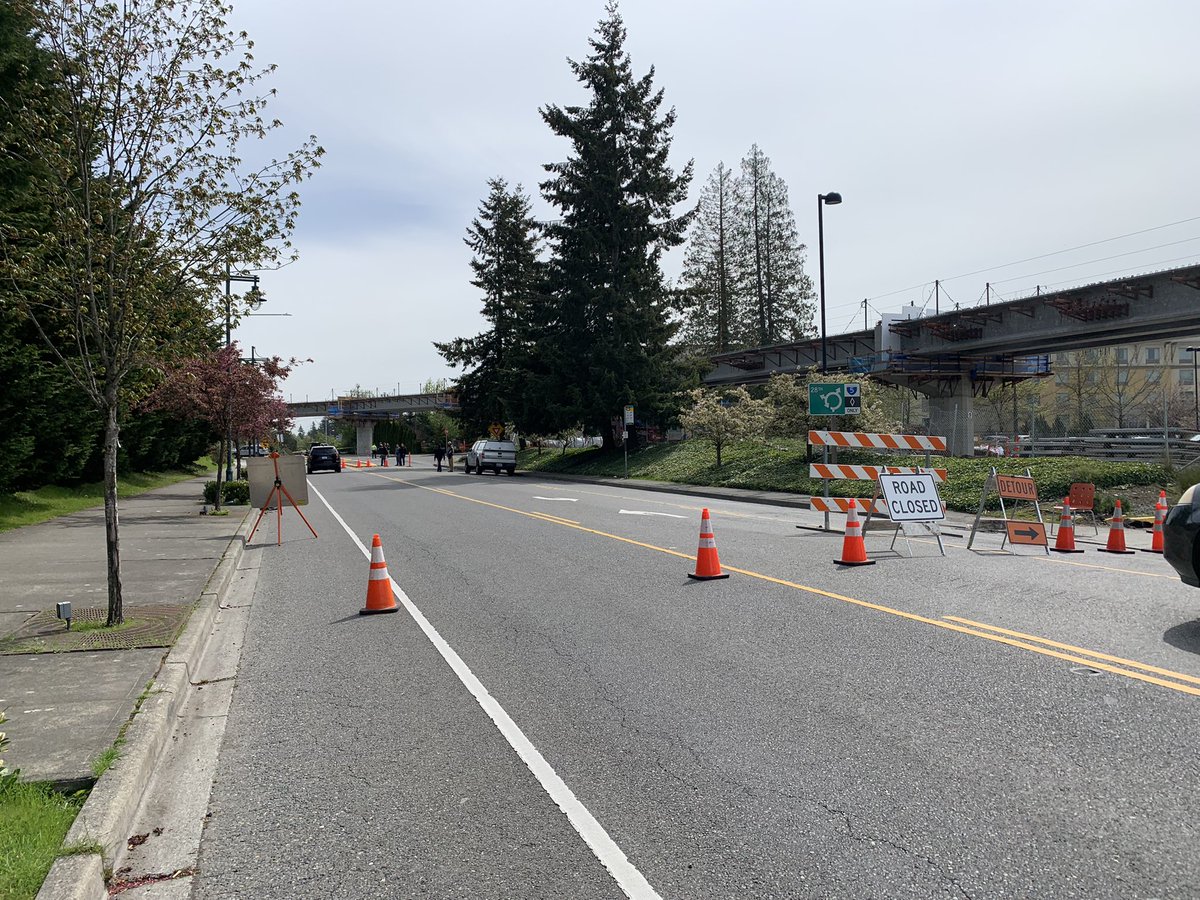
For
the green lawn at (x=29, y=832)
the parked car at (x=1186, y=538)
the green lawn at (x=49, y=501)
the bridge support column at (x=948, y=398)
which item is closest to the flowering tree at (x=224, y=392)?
the green lawn at (x=49, y=501)

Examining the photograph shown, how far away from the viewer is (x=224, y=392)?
22.4m

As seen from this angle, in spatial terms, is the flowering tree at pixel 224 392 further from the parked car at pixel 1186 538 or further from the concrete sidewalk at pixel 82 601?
the parked car at pixel 1186 538

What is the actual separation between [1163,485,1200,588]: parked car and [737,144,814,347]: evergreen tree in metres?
65.6

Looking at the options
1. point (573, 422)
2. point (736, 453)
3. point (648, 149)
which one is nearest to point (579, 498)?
point (736, 453)

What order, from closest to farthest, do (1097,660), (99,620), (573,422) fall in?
(1097,660) → (99,620) → (573,422)

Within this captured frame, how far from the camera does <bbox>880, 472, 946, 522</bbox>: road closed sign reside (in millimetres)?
12500

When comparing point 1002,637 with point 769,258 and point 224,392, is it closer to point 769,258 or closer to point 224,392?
point 224,392

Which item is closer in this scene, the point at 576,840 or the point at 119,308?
the point at 576,840

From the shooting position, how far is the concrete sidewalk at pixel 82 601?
16.0 ft

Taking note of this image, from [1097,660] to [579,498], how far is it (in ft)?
66.3

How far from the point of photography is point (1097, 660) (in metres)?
6.27

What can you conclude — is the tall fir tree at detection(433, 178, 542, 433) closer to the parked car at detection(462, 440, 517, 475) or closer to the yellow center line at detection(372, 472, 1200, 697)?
the parked car at detection(462, 440, 517, 475)

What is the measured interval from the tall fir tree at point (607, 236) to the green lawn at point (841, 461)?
10.2 ft

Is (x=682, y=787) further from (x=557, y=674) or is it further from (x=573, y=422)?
(x=573, y=422)
